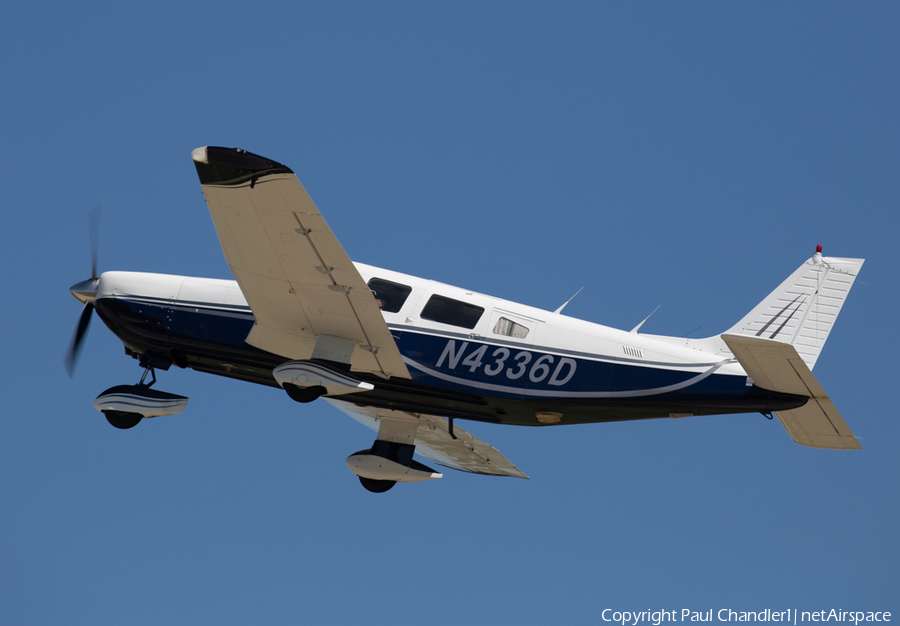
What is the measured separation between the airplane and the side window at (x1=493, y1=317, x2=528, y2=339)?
15 millimetres

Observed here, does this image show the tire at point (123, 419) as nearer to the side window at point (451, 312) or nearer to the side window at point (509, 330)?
the side window at point (451, 312)

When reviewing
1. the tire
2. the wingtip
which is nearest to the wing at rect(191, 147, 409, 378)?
the wingtip

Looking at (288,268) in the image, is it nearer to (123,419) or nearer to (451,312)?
(451,312)

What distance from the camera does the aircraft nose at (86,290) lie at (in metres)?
13.7

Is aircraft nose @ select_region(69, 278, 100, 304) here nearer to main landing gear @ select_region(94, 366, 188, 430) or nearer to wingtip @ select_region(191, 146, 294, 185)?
main landing gear @ select_region(94, 366, 188, 430)

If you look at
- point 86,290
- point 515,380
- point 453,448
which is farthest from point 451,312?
point 86,290

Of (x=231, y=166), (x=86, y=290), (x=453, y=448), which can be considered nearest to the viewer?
(x=231, y=166)

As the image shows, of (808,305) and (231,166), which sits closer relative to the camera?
(231,166)

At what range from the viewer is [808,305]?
12.6m

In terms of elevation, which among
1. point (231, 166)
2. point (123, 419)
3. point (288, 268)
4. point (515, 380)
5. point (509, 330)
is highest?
point (509, 330)

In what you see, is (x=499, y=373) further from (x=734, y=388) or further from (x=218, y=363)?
(x=218, y=363)

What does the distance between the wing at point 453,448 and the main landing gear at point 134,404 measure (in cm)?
270

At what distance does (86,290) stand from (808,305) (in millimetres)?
10259

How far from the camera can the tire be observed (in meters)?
13.3
